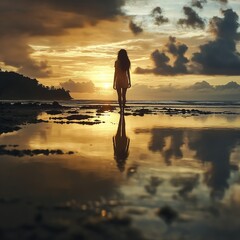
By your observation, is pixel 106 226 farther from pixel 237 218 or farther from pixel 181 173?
pixel 181 173

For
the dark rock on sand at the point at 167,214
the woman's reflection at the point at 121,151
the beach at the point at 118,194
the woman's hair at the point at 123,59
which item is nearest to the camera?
the beach at the point at 118,194

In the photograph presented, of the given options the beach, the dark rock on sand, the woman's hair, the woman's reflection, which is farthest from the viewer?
the woman's hair

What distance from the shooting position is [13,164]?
10.4m

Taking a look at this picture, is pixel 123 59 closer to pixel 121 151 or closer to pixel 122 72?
pixel 122 72

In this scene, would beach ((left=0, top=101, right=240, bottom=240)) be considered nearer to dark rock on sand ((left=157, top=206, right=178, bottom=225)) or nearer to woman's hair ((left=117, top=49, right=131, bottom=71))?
dark rock on sand ((left=157, top=206, right=178, bottom=225))

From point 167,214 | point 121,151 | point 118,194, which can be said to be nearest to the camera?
point 167,214

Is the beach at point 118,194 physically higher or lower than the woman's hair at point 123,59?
lower

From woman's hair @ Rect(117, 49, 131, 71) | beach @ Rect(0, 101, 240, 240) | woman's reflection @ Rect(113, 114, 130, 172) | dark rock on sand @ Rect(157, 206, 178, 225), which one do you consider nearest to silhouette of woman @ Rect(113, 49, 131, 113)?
woman's hair @ Rect(117, 49, 131, 71)

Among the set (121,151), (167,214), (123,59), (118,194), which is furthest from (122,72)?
(167,214)

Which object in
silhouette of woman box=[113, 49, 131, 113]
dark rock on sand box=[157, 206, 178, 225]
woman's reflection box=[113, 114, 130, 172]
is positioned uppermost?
silhouette of woman box=[113, 49, 131, 113]

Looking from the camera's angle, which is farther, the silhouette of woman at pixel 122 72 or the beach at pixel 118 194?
the silhouette of woman at pixel 122 72

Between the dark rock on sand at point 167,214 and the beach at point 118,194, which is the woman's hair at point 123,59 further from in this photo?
the dark rock on sand at point 167,214

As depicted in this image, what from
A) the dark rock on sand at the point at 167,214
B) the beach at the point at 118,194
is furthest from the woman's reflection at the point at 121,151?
the dark rock on sand at the point at 167,214

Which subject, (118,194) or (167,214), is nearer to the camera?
(167,214)
